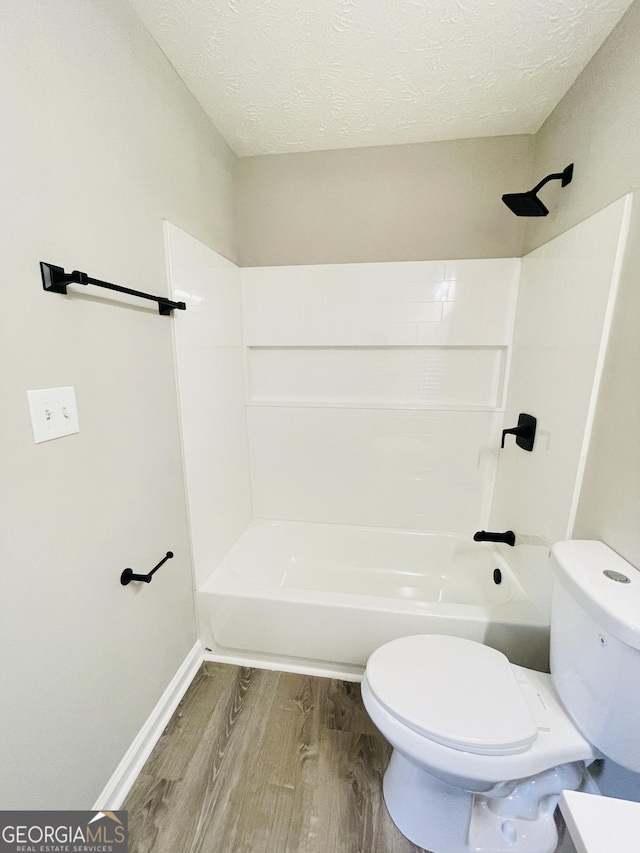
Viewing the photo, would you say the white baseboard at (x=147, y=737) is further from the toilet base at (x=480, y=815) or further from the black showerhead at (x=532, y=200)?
the black showerhead at (x=532, y=200)

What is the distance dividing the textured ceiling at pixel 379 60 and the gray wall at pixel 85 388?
18 centimetres

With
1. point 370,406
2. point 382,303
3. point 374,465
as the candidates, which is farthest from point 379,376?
point 374,465

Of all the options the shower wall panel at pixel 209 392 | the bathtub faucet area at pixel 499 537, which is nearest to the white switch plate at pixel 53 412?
the shower wall panel at pixel 209 392

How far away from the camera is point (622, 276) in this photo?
3.42 feet

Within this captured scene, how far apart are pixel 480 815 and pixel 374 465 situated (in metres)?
1.39

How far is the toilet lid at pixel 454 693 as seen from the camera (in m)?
0.91

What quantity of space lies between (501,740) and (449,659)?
0.82ft

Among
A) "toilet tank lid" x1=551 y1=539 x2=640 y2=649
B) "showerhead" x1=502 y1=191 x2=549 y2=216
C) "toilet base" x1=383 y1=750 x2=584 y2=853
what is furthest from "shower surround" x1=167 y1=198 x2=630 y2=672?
"toilet base" x1=383 y1=750 x2=584 y2=853

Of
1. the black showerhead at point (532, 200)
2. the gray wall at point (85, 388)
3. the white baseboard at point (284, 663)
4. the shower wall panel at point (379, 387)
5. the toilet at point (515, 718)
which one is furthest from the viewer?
the shower wall panel at point (379, 387)

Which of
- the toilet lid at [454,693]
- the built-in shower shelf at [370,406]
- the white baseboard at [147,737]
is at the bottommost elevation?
the white baseboard at [147,737]

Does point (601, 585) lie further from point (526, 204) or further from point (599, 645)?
point (526, 204)

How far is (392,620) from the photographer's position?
1453mm

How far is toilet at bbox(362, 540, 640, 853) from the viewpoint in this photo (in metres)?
0.88

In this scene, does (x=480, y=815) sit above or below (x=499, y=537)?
below
